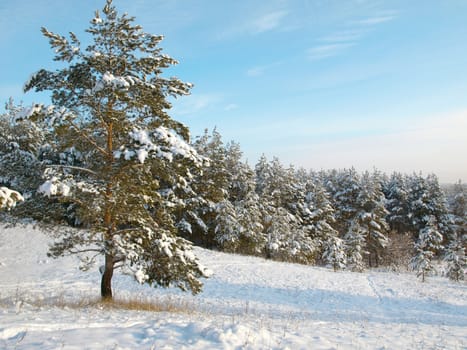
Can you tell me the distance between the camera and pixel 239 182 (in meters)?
36.9

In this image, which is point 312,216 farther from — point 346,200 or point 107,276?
point 107,276

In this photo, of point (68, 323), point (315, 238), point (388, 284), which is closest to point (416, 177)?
point (315, 238)

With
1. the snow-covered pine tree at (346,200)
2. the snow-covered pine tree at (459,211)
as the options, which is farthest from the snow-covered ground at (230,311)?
the snow-covered pine tree at (459,211)

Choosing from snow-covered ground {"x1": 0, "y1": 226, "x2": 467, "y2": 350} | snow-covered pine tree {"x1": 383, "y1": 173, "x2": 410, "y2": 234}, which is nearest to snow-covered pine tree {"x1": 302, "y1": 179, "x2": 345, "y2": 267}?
snow-covered ground {"x1": 0, "y1": 226, "x2": 467, "y2": 350}

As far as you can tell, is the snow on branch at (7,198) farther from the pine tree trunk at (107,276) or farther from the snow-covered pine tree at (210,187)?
the snow-covered pine tree at (210,187)

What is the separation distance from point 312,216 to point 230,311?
29.2m

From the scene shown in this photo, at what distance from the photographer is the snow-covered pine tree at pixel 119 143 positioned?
29.5 ft

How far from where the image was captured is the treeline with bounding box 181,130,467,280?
31.8m

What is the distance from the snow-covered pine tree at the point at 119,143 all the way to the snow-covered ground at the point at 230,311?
1547mm

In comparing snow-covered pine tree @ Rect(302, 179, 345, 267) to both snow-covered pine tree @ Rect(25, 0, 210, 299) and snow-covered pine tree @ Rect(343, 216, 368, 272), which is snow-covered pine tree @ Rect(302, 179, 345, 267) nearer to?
snow-covered pine tree @ Rect(343, 216, 368, 272)

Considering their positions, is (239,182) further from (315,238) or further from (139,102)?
(139,102)

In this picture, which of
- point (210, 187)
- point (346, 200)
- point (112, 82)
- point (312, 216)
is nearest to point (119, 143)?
point (112, 82)

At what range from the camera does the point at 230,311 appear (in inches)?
516

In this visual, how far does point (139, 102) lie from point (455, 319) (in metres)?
14.9
